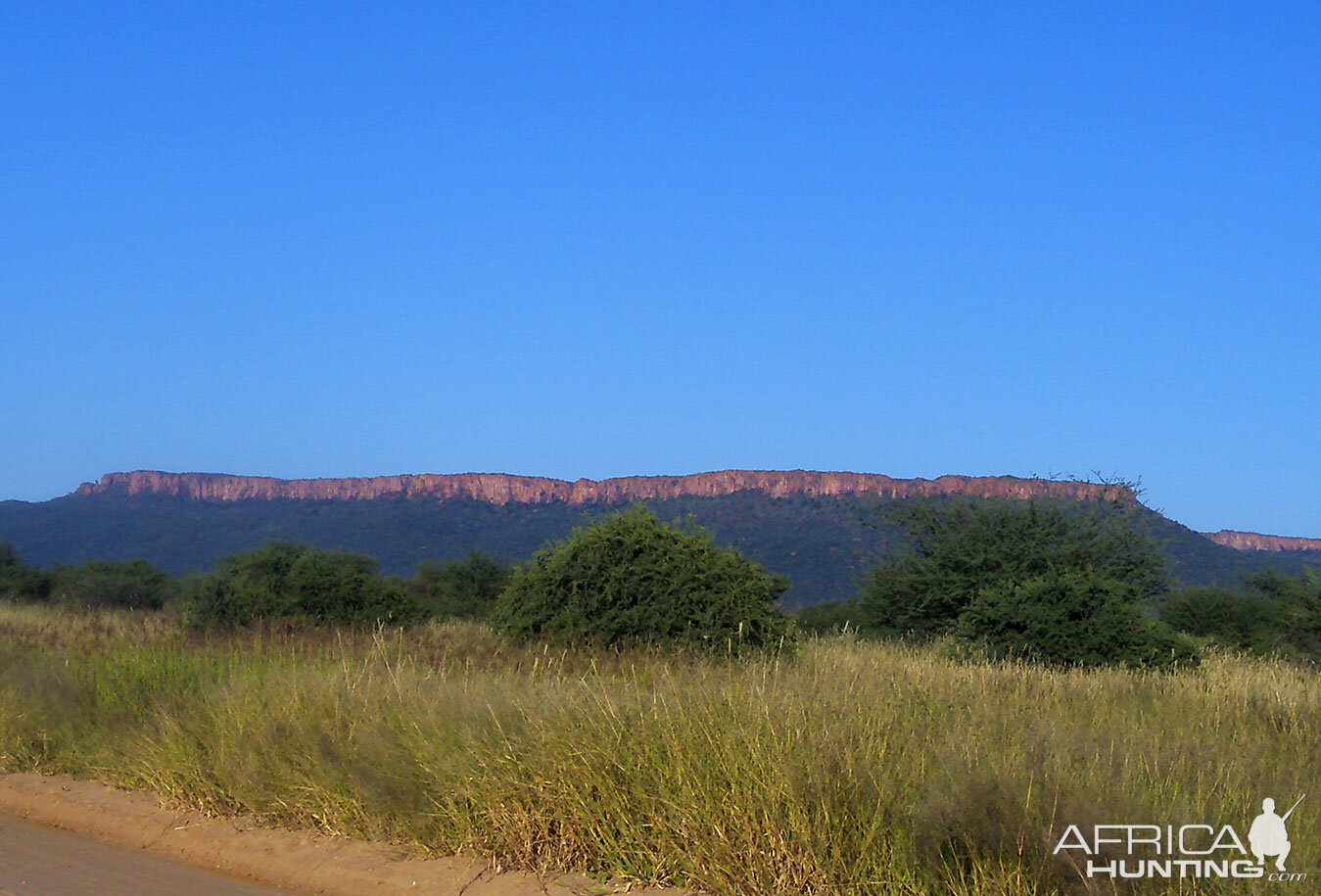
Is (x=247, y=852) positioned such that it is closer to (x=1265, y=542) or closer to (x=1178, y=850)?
(x=1178, y=850)

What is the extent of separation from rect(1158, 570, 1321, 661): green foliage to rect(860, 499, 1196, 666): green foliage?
2689mm

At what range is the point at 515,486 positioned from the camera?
10981 cm

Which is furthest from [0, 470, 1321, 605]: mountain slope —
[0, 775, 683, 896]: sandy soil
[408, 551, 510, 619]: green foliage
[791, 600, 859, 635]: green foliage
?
[0, 775, 683, 896]: sandy soil

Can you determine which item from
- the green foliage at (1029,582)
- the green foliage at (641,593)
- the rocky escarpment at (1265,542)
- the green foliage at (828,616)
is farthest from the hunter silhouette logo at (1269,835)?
the rocky escarpment at (1265,542)

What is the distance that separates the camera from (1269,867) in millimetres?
4934

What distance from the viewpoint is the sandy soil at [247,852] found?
Result: 6344 millimetres

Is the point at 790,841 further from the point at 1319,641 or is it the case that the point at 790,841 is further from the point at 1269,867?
the point at 1319,641

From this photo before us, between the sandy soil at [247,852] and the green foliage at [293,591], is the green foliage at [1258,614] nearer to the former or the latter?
the green foliage at [293,591]

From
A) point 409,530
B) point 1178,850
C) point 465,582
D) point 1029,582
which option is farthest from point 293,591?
point 409,530

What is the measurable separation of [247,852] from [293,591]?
15.0 m

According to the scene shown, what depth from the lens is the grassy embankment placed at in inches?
215

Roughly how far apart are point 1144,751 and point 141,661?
8.73 m

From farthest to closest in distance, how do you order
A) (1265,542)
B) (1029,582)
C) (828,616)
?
(1265,542)
(828,616)
(1029,582)

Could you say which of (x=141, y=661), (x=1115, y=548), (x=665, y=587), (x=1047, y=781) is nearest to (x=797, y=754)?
(x=1047, y=781)
